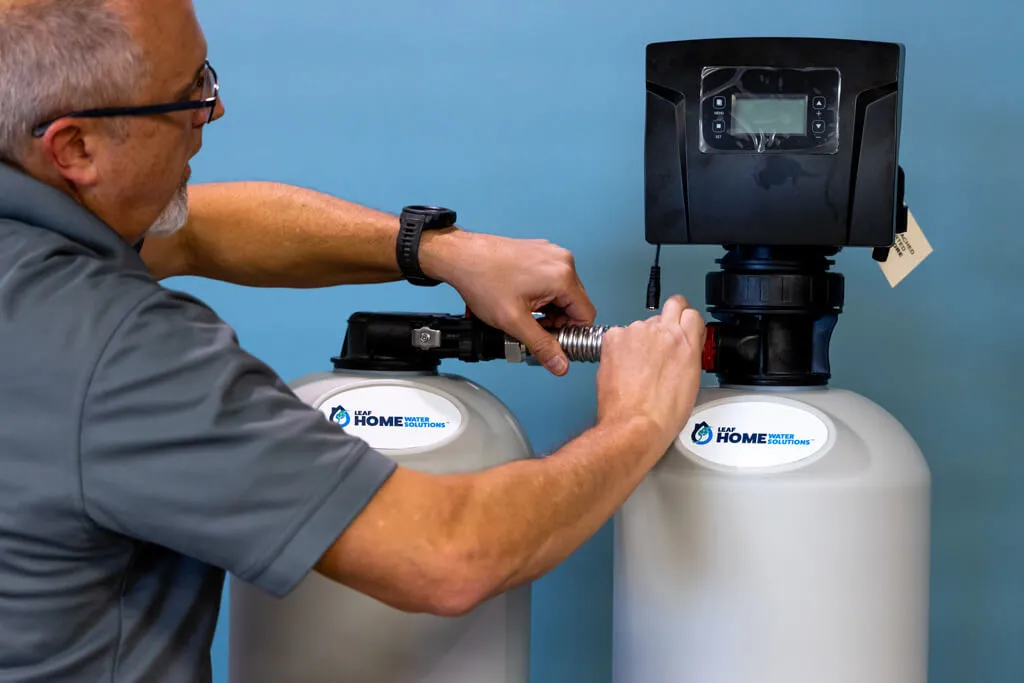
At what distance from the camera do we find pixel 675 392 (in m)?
0.94

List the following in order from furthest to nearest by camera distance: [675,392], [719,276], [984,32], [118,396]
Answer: [984,32] → [719,276] → [675,392] → [118,396]

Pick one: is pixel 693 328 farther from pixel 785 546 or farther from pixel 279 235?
pixel 279 235

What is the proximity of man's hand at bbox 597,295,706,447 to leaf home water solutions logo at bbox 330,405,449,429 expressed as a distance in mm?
159

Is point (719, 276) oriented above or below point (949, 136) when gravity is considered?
below

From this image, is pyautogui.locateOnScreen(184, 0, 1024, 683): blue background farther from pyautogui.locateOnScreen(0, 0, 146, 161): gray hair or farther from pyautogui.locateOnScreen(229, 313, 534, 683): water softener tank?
pyautogui.locateOnScreen(0, 0, 146, 161): gray hair

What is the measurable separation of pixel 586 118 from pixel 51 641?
0.95 m

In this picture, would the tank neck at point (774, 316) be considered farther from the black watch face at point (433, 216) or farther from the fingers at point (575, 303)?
the black watch face at point (433, 216)

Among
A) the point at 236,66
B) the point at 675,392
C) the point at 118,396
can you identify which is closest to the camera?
the point at 118,396

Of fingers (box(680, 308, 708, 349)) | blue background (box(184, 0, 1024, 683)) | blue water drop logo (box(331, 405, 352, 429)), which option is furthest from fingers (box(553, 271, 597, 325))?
blue background (box(184, 0, 1024, 683))

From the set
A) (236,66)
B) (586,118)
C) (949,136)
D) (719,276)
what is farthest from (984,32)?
(236,66)

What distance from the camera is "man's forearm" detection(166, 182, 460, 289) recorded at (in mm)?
1188

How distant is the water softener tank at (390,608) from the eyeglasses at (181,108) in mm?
281

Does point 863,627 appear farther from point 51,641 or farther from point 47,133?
point 47,133

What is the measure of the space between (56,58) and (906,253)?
0.78m
